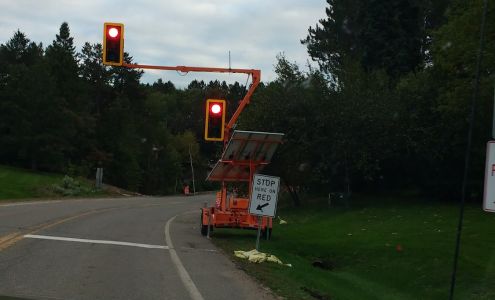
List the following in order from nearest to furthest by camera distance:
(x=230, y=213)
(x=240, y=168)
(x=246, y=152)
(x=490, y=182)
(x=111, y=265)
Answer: (x=490, y=182) → (x=111, y=265) → (x=246, y=152) → (x=230, y=213) → (x=240, y=168)

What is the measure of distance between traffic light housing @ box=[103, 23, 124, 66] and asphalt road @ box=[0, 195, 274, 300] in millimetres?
4930

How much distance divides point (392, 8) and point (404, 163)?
1089 centimetres

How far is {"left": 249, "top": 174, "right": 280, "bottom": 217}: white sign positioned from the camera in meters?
14.7

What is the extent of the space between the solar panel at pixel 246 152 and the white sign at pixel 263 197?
3.46m

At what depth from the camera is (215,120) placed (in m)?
18.1

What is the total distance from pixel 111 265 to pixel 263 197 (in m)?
4.21

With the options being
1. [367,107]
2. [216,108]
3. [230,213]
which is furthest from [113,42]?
[367,107]

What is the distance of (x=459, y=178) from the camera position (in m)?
35.9

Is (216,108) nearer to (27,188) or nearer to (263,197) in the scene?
(263,197)

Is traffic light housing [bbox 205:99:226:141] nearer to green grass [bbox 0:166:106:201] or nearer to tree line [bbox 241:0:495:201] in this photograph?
tree line [bbox 241:0:495:201]

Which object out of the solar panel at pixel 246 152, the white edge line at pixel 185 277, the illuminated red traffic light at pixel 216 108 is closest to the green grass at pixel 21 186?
the solar panel at pixel 246 152

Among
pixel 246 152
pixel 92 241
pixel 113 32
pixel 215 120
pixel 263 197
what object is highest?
pixel 113 32

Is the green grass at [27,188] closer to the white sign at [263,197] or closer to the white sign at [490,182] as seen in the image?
the white sign at [263,197]

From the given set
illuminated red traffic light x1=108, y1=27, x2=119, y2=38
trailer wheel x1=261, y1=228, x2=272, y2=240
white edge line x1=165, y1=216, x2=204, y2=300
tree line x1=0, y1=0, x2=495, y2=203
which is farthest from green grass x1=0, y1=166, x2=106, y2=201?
white edge line x1=165, y1=216, x2=204, y2=300
